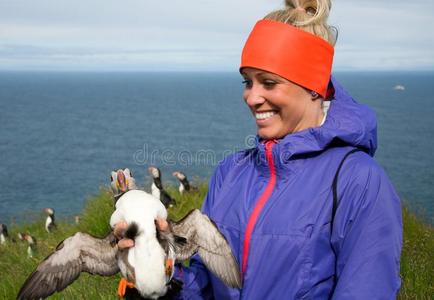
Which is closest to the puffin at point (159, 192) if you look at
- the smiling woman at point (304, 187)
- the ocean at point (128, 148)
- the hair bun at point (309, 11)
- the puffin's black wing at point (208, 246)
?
the ocean at point (128, 148)

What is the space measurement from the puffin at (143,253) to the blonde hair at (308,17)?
4.55 ft

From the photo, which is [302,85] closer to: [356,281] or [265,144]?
[265,144]

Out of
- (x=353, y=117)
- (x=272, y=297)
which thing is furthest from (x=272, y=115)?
(x=272, y=297)

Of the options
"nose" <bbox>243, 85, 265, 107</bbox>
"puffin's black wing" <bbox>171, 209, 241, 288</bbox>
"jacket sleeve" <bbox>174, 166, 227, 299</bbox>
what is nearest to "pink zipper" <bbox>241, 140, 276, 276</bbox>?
"puffin's black wing" <bbox>171, 209, 241, 288</bbox>

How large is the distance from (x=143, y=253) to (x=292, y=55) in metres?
1.55

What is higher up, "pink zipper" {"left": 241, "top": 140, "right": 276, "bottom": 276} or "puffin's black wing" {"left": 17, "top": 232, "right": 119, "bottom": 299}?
"pink zipper" {"left": 241, "top": 140, "right": 276, "bottom": 276}

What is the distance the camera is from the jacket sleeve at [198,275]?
3551 millimetres

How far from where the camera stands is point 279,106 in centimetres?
321

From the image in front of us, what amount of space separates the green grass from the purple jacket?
3.43 metres

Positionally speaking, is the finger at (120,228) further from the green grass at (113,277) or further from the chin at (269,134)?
the green grass at (113,277)

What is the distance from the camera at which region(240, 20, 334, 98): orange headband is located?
10.7ft

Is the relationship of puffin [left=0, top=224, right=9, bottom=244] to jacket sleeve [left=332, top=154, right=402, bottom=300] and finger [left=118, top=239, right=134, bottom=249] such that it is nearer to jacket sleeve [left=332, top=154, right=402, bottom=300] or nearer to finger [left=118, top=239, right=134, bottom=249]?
finger [left=118, top=239, right=134, bottom=249]

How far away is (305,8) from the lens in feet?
10.9

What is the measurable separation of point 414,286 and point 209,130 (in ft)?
Answer: 226
